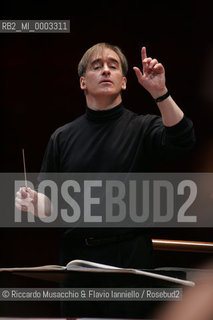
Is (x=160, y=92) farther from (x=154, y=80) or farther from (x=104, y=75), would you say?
(x=104, y=75)

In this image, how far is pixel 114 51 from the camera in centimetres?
193

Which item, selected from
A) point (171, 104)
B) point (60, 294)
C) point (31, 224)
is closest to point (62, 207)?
point (31, 224)

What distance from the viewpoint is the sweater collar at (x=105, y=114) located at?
6.14 feet

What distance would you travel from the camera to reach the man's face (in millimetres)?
1880

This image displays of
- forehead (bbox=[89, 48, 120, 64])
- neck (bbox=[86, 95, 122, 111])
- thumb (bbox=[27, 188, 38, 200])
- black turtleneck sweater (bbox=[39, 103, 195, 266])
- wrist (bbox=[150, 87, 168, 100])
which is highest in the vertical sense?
forehead (bbox=[89, 48, 120, 64])

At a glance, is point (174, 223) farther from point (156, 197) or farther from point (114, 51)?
point (114, 51)

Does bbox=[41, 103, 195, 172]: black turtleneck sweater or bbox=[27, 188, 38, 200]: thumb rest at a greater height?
bbox=[41, 103, 195, 172]: black turtleneck sweater

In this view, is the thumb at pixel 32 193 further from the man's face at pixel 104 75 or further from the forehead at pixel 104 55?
the forehead at pixel 104 55

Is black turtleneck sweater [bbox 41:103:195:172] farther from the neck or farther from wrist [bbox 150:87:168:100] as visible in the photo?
wrist [bbox 150:87:168:100]

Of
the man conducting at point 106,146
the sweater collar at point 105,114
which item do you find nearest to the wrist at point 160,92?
the man conducting at point 106,146

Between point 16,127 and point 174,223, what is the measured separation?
777 mm

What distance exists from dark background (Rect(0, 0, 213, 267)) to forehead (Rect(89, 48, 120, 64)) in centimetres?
6

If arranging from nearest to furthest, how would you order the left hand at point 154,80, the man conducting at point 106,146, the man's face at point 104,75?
1. the left hand at point 154,80
2. the man conducting at point 106,146
3. the man's face at point 104,75

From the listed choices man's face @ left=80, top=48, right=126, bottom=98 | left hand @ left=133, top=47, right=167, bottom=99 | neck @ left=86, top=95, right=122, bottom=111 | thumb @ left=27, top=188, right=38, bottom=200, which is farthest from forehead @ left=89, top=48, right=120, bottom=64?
thumb @ left=27, top=188, right=38, bottom=200
